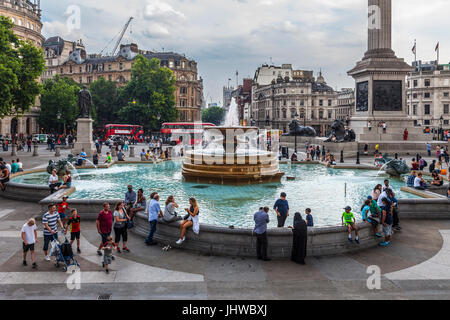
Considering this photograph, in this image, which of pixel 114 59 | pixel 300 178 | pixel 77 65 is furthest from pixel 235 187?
pixel 77 65

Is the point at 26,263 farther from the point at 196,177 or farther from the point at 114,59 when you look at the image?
the point at 114,59

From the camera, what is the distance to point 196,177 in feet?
62.7

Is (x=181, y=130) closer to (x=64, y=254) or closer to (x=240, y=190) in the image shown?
(x=240, y=190)

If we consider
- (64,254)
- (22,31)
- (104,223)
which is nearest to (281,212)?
(104,223)

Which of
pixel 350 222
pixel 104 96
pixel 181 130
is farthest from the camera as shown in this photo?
pixel 104 96

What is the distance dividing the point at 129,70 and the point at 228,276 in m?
96.0

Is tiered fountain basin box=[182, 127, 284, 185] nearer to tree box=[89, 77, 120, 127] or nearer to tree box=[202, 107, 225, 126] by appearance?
tree box=[89, 77, 120, 127]

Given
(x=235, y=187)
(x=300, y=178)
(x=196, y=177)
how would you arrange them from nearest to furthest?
1. (x=235, y=187)
2. (x=196, y=177)
3. (x=300, y=178)

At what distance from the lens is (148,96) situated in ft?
233

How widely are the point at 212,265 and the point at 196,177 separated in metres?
10.7

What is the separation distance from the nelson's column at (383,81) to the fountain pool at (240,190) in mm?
13208

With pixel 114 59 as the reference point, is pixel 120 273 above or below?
below

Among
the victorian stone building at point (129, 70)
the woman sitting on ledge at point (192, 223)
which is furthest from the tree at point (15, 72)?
the victorian stone building at point (129, 70)
